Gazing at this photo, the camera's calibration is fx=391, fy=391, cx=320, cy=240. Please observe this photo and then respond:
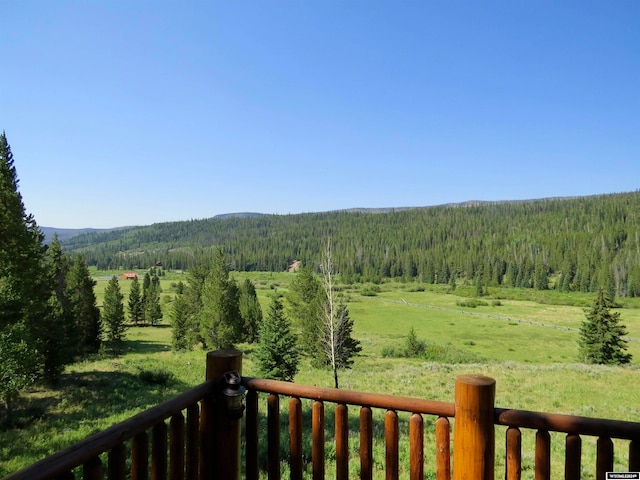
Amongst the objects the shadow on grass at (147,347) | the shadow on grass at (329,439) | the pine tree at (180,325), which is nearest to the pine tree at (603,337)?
the shadow on grass at (329,439)

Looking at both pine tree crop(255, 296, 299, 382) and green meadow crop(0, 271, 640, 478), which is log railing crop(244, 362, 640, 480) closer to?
green meadow crop(0, 271, 640, 478)

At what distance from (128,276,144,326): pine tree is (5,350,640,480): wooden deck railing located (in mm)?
60629

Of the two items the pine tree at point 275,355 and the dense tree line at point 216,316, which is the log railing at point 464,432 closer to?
the pine tree at point 275,355

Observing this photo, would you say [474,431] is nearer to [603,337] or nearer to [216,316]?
[216,316]

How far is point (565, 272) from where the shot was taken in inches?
4193

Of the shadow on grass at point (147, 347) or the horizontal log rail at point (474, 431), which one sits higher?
the horizontal log rail at point (474, 431)

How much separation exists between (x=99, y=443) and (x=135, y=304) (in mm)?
63364

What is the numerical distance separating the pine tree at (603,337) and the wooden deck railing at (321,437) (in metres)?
33.8

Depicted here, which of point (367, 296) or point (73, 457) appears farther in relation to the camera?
point (367, 296)

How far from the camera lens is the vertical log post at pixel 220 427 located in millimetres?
2984

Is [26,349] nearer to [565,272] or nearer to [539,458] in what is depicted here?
[539,458]

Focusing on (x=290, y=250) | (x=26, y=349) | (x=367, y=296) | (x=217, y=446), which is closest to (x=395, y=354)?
(x=26, y=349)

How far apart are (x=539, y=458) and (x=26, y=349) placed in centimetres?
1594

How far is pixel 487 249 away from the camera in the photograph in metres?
132
